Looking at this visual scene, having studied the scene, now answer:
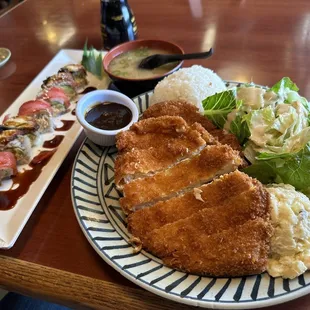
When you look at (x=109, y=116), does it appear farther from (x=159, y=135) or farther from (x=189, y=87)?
(x=189, y=87)

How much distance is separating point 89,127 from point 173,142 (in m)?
0.42

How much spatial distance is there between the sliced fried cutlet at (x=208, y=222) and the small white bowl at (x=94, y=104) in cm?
59

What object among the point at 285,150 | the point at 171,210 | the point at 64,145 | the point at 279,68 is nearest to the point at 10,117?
the point at 64,145

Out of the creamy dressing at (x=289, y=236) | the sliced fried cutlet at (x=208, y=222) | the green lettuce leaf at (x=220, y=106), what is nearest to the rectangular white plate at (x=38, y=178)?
the sliced fried cutlet at (x=208, y=222)

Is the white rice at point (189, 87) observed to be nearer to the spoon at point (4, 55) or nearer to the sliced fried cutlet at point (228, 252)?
the sliced fried cutlet at point (228, 252)

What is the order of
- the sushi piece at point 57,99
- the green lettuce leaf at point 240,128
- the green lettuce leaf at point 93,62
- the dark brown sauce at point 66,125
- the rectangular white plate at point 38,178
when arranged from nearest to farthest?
the rectangular white plate at point 38,178
the green lettuce leaf at point 240,128
the dark brown sauce at point 66,125
the sushi piece at point 57,99
the green lettuce leaf at point 93,62

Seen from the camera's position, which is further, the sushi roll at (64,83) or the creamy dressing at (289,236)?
the sushi roll at (64,83)

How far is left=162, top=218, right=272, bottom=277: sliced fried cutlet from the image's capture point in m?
1.17

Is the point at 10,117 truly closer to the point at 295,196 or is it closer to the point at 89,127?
the point at 89,127

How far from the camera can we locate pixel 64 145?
6.01 feet

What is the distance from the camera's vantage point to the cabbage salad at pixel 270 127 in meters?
1.49

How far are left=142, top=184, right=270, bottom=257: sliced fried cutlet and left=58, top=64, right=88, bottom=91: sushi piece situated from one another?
1372 mm

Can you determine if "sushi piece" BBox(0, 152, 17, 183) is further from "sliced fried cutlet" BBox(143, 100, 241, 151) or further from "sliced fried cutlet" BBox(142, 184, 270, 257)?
"sliced fried cutlet" BBox(142, 184, 270, 257)

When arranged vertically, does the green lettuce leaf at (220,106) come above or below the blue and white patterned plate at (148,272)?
above
